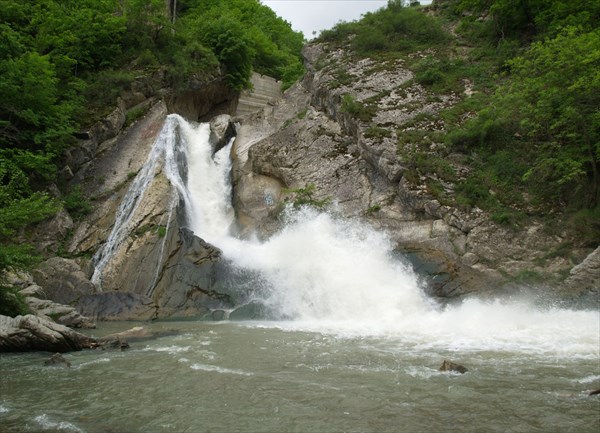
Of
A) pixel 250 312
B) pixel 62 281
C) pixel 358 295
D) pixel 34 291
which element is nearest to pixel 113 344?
pixel 250 312

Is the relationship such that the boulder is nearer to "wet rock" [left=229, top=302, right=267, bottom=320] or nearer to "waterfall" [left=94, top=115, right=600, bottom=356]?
"wet rock" [left=229, top=302, right=267, bottom=320]

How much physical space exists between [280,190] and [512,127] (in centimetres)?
1015

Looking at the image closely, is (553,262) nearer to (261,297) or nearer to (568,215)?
(568,215)

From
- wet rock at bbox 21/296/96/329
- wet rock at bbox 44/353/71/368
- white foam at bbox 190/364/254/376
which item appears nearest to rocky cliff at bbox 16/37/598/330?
wet rock at bbox 21/296/96/329

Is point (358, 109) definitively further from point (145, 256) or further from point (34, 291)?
point (34, 291)

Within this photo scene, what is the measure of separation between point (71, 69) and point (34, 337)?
18.6m

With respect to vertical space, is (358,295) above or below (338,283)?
below

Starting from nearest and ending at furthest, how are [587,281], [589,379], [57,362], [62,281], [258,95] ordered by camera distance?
[589,379]
[57,362]
[587,281]
[62,281]
[258,95]

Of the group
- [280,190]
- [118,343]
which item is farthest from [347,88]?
[118,343]

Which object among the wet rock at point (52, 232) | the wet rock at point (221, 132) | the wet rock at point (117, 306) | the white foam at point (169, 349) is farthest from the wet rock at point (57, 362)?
the wet rock at point (221, 132)

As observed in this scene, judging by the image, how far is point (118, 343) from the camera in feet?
35.0

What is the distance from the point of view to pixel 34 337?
10102mm

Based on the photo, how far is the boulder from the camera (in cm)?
999

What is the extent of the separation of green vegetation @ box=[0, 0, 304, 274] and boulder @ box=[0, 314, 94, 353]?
5.71ft
